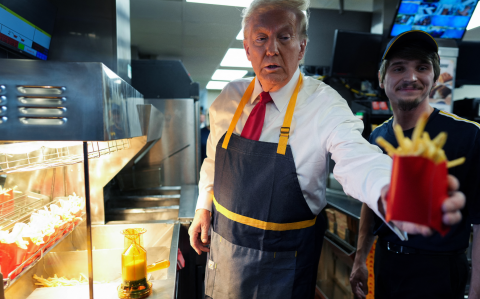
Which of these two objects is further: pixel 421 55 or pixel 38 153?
pixel 421 55

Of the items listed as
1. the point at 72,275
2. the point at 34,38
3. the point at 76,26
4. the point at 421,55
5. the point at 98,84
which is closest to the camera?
the point at 98,84

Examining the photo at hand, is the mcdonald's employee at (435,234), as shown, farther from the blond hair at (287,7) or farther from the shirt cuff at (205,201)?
the shirt cuff at (205,201)

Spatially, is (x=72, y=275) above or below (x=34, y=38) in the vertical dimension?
below

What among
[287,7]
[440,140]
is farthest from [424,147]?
[287,7]

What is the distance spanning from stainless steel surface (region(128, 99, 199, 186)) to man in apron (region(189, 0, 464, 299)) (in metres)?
1.70

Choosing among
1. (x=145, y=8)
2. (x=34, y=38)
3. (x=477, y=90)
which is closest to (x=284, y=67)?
(x=34, y=38)

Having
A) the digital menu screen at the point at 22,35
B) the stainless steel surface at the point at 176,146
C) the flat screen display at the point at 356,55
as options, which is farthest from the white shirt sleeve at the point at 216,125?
the flat screen display at the point at 356,55

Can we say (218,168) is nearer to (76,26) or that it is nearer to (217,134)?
(217,134)

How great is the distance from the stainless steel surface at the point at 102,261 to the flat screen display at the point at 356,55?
92.2 inches

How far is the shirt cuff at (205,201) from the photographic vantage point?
54.9 inches

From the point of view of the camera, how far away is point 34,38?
156 centimetres

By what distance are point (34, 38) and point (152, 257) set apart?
1.32 metres

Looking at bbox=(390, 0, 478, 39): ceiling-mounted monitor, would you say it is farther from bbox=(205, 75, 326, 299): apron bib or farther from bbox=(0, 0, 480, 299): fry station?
bbox=(205, 75, 326, 299): apron bib

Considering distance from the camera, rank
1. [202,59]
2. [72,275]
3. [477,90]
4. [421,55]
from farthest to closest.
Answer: [202,59], [477,90], [72,275], [421,55]
